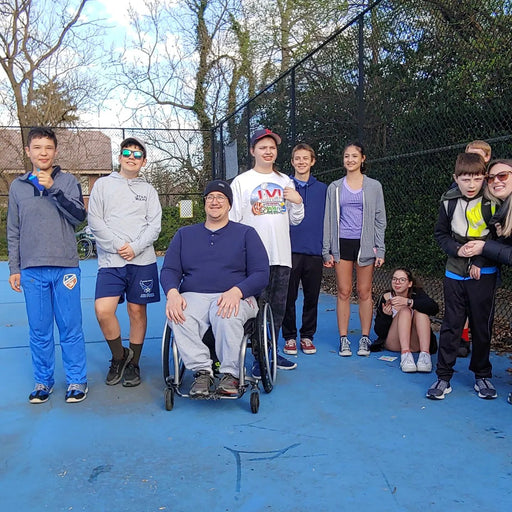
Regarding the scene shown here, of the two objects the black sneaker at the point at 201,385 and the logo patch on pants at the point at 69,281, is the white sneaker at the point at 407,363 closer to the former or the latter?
the black sneaker at the point at 201,385

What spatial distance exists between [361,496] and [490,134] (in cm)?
484

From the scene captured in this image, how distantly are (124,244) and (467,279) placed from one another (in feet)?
6.75

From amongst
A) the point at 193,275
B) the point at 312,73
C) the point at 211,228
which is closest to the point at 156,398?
the point at 193,275

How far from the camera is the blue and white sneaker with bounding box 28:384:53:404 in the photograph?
315 centimetres

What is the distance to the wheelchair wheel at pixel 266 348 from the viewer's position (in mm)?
2986

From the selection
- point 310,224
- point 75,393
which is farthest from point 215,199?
point 75,393

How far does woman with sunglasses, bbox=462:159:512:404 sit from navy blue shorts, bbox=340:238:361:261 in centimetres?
108

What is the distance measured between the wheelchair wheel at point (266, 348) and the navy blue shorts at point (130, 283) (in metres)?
0.77

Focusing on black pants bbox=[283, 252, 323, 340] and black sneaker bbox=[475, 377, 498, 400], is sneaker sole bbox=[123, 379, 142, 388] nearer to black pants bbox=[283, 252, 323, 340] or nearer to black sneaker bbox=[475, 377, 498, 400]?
black pants bbox=[283, 252, 323, 340]

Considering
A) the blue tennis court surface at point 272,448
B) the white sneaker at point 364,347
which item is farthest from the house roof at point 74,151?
the blue tennis court surface at point 272,448

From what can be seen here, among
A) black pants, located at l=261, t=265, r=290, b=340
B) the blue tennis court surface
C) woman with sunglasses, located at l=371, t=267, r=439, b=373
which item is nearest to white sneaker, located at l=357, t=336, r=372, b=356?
woman with sunglasses, located at l=371, t=267, r=439, b=373

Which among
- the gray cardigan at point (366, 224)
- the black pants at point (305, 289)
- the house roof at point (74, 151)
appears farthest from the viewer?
the house roof at point (74, 151)

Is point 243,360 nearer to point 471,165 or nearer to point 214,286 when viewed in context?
point 214,286

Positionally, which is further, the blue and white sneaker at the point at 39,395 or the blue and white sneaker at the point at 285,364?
the blue and white sneaker at the point at 285,364
